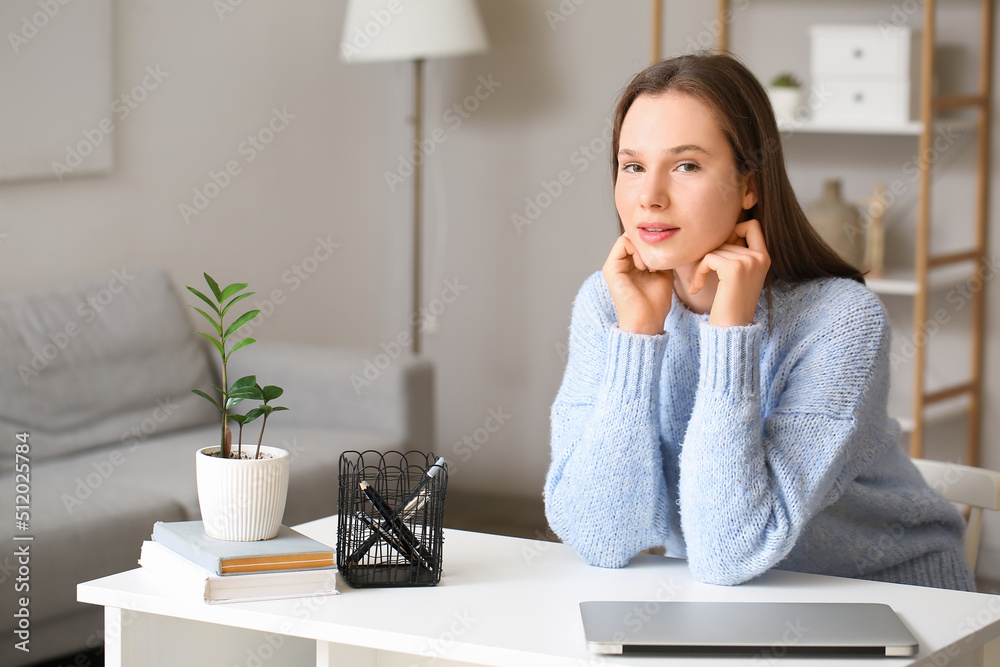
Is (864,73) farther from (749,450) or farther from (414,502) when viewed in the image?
(414,502)

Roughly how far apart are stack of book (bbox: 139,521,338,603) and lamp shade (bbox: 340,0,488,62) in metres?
2.56

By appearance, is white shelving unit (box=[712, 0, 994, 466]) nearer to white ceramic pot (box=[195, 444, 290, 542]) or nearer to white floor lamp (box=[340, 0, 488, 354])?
white floor lamp (box=[340, 0, 488, 354])

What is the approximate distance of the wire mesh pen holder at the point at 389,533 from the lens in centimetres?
122

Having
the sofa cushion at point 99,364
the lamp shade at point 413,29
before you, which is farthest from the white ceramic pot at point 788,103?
the sofa cushion at point 99,364

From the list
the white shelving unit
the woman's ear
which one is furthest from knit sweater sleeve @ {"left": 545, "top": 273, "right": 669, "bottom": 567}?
the white shelving unit

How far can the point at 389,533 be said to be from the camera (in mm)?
1239

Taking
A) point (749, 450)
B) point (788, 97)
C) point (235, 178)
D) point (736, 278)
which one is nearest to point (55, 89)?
point (235, 178)

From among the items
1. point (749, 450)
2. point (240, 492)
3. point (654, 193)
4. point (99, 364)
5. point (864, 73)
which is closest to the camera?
point (240, 492)

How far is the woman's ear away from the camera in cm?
148

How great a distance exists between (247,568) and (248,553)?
0.01 metres

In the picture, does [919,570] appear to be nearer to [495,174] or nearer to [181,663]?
[181,663]

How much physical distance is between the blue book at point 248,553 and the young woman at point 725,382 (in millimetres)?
334

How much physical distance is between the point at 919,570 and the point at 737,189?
0.56 m

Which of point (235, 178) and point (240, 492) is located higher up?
point (235, 178)
